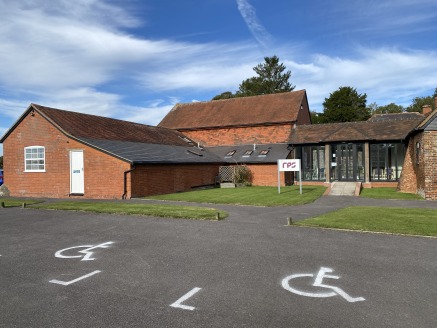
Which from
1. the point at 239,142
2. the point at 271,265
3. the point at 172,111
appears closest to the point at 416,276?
→ the point at 271,265

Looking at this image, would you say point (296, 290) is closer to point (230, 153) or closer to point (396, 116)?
point (230, 153)

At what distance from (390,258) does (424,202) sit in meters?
10.7

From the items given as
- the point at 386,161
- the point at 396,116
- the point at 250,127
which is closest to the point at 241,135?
the point at 250,127

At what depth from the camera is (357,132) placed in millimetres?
25891

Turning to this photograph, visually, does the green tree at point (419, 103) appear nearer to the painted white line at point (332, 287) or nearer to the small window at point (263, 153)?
the small window at point (263, 153)

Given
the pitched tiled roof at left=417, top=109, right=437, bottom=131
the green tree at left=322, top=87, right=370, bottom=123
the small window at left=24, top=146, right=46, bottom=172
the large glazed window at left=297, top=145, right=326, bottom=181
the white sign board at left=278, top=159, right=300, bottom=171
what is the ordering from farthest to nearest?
the green tree at left=322, top=87, right=370, bottom=123
the large glazed window at left=297, top=145, right=326, bottom=181
the small window at left=24, top=146, right=46, bottom=172
the white sign board at left=278, top=159, right=300, bottom=171
the pitched tiled roof at left=417, top=109, right=437, bottom=131

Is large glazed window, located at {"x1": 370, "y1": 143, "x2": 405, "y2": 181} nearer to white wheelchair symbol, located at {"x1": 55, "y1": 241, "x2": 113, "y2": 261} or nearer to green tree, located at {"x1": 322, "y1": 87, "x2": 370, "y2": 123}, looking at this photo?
white wheelchair symbol, located at {"x1": 55, "y1": 241, "x2": 113, "y2": 261}

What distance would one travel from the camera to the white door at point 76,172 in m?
19.8

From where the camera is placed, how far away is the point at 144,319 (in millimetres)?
4191

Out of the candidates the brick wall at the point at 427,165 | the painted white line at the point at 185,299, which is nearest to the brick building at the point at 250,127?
the brick wall at the point at 427,165

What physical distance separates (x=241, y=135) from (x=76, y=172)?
56.5 feet

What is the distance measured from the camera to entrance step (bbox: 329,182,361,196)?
20016 mm

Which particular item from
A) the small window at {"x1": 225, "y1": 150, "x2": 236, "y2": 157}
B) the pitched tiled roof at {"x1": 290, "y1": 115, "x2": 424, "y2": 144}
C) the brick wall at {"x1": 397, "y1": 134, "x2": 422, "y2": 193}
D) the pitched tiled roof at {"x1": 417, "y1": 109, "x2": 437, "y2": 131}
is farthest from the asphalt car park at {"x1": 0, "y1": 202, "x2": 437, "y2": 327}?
the small window at {"x1": 225, "y1": 150, "x2": 236, "y2": 157}

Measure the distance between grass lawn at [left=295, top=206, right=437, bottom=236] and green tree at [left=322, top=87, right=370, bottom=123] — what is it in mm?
46254
